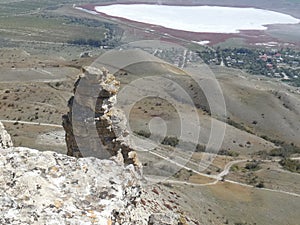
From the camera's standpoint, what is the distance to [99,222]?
412cm

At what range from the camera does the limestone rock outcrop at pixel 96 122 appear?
923 cm

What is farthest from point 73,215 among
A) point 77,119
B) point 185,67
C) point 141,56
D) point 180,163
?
point 185,67

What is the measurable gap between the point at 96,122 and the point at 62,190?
4.74 meters

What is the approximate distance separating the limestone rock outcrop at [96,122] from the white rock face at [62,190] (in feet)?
13.3

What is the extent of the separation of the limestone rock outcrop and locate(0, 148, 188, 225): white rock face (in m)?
4.07

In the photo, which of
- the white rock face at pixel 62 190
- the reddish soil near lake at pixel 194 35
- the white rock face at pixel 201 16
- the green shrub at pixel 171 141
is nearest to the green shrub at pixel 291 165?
the green shrub at pixel 171 141

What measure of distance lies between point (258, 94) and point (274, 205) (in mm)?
38590

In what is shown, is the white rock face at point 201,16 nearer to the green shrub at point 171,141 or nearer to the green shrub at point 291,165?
the green shrub at point 171,141

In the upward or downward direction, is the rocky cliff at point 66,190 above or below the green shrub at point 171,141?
above

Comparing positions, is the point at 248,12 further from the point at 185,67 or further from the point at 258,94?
the point at 258,94

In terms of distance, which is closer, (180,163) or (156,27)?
(180,163)

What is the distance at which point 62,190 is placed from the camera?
4.51 meters

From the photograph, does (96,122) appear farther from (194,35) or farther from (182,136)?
(194,35)

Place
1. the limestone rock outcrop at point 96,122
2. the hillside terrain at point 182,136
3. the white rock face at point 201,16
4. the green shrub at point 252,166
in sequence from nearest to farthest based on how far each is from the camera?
the limestone rock outcrop at point 96,122
the hillside terrain at point 182,136
the green shrub at point 252,166
the white rock face at point 201,16
